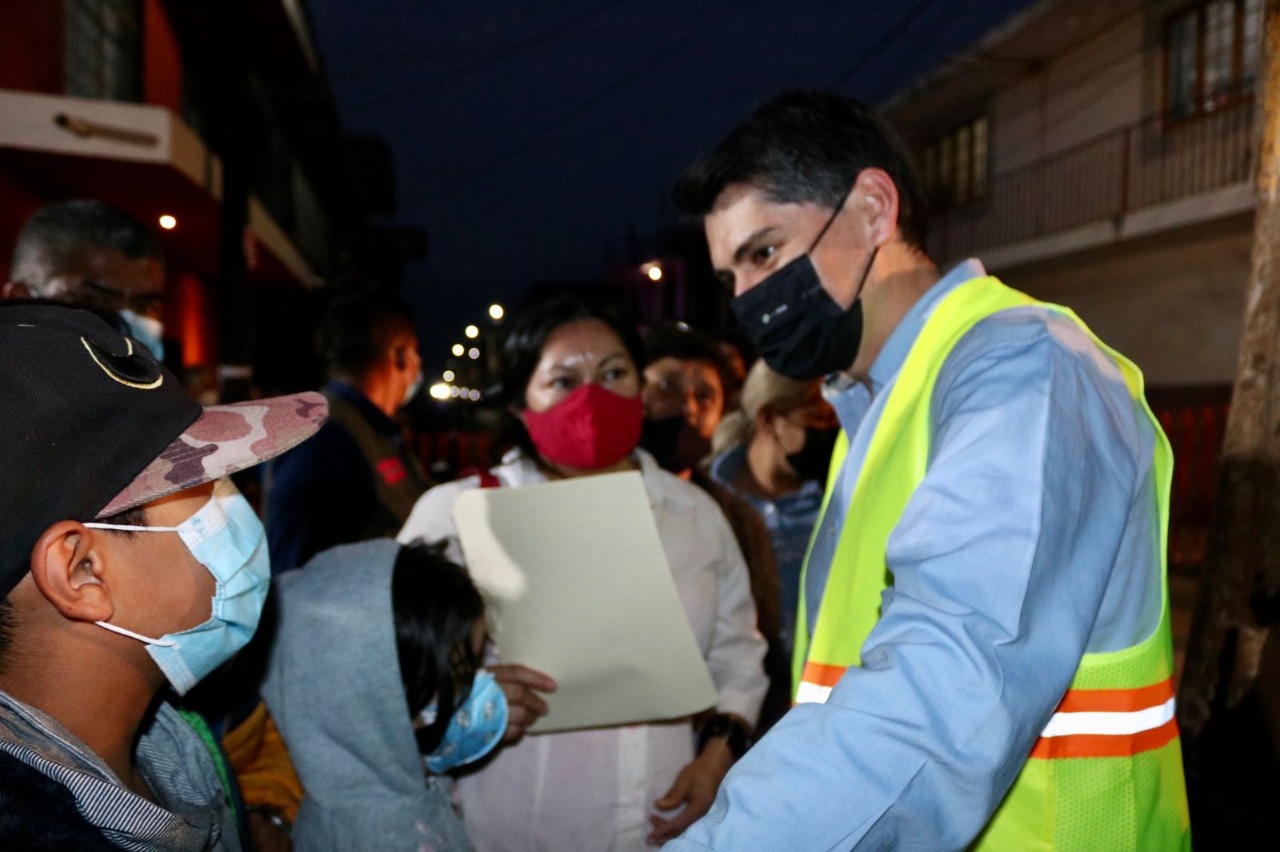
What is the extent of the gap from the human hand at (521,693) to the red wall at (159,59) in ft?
35.3

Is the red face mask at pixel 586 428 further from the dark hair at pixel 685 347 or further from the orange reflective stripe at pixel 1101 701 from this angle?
the dark hair at pixel 685 347

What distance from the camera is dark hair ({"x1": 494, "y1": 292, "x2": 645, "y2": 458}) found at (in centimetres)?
241

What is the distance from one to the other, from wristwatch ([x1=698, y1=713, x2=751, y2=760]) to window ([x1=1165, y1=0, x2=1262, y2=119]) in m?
11.1

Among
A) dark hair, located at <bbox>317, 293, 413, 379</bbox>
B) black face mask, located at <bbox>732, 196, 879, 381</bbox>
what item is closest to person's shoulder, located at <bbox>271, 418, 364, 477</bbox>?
dark hair, located at <bbox>317, 293, 413, 379</bbox>

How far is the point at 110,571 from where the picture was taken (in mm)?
1184

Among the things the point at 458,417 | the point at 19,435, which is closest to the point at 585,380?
the point at 19,435

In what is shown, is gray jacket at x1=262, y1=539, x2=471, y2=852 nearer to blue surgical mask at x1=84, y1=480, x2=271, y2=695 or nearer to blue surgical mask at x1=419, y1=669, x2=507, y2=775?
blue surgical mask at x1=419, y1=669, x2=507, y2=775

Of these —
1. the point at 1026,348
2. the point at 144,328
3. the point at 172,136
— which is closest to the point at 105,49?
the point at 172,136

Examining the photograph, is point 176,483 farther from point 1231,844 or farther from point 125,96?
point 125,96

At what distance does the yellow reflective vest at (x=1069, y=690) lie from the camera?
1124 millimetres

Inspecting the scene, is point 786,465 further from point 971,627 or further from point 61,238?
point 61,238

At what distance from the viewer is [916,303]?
152 cm

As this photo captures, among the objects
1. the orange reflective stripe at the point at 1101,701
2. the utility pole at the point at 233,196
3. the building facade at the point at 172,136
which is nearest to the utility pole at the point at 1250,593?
the orange reflective stripe at the point at 1101,701

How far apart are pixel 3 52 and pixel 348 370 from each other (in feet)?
19.7
